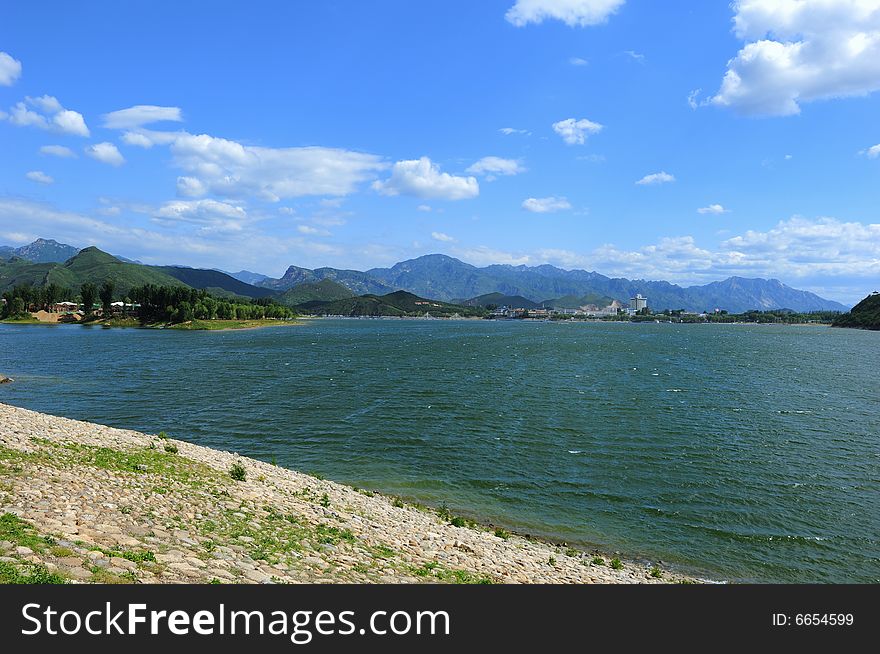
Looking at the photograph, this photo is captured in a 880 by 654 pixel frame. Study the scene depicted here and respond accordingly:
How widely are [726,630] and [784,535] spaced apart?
818 inches

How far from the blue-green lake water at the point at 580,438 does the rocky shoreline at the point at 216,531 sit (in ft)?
20.2

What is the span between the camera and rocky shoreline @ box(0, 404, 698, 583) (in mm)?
13867

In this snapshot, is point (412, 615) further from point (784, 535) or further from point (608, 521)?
point (784, 535)

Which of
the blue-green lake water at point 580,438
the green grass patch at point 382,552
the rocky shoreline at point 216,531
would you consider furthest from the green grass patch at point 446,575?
the blue-green lake water at point 580,438

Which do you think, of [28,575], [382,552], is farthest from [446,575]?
[28,575]

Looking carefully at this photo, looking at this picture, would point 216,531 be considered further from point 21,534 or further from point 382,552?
point 382,552

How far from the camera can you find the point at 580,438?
48656 millimetres

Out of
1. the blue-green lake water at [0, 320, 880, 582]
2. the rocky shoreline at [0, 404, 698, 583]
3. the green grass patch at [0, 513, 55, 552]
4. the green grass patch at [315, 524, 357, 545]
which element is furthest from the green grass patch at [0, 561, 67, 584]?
the blue-green lake water at [0, 320, 880, 582]

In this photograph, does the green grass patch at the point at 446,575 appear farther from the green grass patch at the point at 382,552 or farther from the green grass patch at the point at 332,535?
the green grass patch at the point at 332,535

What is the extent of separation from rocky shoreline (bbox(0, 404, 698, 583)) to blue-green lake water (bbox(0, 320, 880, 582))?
6.16 meters

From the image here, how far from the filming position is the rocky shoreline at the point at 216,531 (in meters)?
13.9

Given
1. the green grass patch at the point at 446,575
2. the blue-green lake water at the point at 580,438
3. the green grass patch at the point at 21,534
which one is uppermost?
the green grass patch at the point at 21,534

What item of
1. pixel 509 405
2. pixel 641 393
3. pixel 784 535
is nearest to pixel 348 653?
pixel 784 535

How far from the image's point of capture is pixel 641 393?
73625mm
